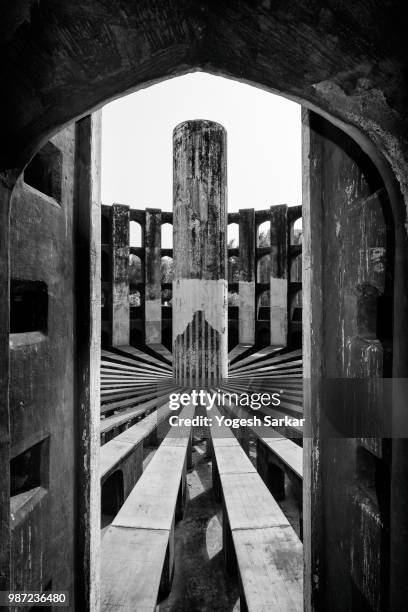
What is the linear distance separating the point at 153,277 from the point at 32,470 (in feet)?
39.4

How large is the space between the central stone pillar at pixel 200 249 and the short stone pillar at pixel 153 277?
5.70 m

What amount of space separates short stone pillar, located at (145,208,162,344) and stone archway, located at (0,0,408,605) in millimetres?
12338

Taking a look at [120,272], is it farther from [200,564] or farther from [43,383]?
[43,383]

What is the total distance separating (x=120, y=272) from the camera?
13062mm

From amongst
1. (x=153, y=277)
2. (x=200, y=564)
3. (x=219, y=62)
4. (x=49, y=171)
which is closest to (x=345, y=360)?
(x=219, y=62)

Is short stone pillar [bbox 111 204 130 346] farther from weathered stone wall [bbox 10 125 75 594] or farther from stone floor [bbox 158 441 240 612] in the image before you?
weathered stone wall [bbox 10 125 75 594]

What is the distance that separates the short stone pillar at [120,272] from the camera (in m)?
13.0

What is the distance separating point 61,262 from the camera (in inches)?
80.1

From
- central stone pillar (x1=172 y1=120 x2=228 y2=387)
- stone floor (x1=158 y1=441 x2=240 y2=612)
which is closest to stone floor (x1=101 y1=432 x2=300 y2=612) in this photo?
stone floor (x1=158 y1=441 x2=240 y2=612)

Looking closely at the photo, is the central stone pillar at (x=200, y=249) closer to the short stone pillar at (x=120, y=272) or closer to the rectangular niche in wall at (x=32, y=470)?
the short stone pillar at (x=120, y=272)

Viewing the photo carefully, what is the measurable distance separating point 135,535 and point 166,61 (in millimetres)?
3728

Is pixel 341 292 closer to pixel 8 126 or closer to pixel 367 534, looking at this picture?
pixel 367 534

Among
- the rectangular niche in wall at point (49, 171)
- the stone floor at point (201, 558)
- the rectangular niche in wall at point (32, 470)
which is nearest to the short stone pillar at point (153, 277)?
the stone floor at point (201, 558)

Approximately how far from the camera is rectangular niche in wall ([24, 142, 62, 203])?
2.04 meters
